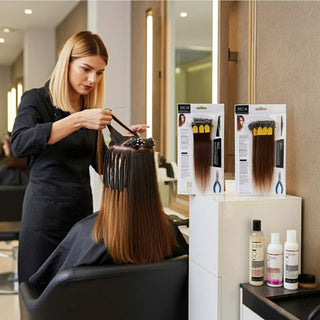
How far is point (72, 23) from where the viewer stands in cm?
481

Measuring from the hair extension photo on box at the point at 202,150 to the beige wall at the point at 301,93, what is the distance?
0.29 m

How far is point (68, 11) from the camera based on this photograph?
489 centimetres

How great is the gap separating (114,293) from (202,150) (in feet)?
1.62

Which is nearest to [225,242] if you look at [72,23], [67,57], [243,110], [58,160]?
[243,110]

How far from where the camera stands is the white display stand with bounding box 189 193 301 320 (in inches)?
50.6

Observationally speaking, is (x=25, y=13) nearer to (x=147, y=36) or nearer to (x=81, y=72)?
(x=147, y=36)

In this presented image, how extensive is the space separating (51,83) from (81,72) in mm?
139

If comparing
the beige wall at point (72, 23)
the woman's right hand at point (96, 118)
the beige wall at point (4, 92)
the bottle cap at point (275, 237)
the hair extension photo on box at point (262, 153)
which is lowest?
the bottle cap at point (275, 237)

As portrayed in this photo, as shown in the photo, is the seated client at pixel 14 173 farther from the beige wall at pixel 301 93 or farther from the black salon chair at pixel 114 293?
the beige wall at pixel 301 93

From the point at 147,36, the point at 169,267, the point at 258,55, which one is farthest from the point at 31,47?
the point at 169,267

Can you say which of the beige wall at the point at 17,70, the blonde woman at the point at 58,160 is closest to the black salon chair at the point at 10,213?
the blonde woman at the point at 58,160

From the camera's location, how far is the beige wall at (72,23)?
436 centimetres

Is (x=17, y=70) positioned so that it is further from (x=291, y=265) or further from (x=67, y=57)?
(x=291, y=265)

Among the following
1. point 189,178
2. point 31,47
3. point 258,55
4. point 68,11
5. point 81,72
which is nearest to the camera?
point 189,178
